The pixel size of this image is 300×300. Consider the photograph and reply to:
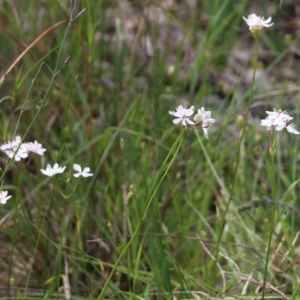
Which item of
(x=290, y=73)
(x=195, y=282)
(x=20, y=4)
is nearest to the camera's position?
(x=195, y=282)

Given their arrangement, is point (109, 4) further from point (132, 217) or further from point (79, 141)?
point (132, 217)

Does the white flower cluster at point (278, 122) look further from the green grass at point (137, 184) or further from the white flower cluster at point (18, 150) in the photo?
the white flower cluster at point (18, 150)

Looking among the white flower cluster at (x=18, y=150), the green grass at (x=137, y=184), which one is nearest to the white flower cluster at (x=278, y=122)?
the green grass at (x=137, y=184)

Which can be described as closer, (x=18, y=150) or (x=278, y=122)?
(x=278, y=122)

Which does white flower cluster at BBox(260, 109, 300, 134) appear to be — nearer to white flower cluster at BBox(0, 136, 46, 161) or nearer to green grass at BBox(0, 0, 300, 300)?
green grass at BBox(0, 0, 300, 300)

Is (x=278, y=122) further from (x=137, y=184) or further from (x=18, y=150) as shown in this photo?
(x=137, y=184)

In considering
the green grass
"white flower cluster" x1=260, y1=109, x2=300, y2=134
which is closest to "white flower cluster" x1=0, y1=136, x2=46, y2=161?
the green grass

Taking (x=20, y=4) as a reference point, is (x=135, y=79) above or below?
below

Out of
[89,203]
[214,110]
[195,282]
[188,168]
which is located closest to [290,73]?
[214,110]

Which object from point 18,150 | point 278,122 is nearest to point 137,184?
point 18,150
